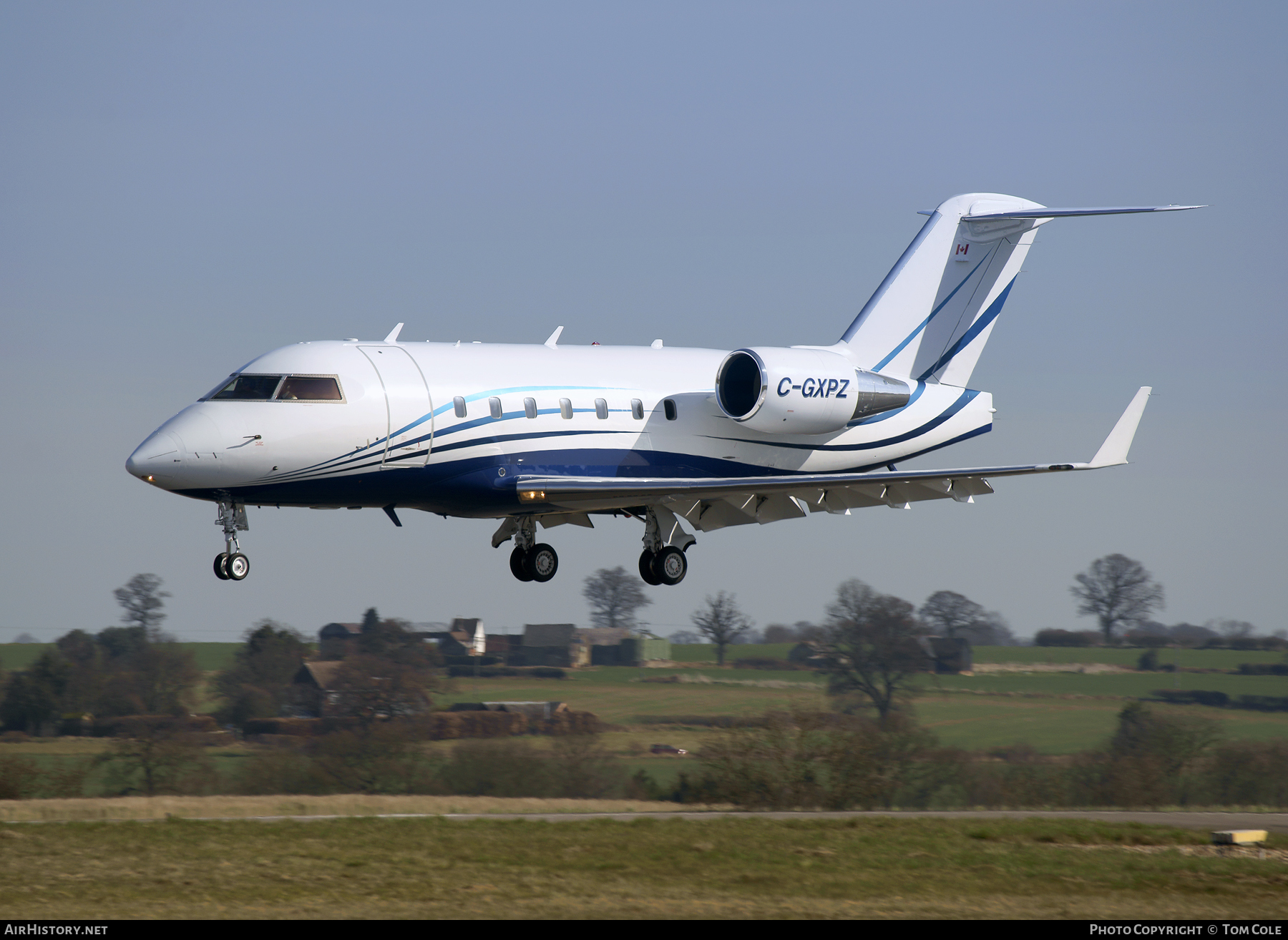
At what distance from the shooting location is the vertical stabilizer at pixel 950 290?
1294 inches

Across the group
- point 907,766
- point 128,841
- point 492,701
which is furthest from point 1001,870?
point 492,701

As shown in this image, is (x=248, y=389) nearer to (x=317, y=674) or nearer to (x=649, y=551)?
(x=649, y=551)

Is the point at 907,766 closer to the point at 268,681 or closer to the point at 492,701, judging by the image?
the point at 492,701

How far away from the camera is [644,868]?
23.0 meters

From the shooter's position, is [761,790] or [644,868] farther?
[761,790]

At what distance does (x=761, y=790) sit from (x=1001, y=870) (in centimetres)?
2369

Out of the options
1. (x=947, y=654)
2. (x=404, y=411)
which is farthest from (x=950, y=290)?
(x=947, y=654)

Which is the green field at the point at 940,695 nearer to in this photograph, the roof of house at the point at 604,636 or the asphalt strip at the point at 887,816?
the roof of house at the point at 604,636

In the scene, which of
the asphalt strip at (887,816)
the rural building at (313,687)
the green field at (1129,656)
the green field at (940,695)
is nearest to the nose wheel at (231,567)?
the asphalt strip at (887,816)

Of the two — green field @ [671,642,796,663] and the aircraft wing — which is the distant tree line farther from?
the aircraft wing

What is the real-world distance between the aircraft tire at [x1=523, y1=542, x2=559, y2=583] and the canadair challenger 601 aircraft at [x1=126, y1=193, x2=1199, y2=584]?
0.03 meters

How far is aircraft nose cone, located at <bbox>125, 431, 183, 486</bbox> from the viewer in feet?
76.3

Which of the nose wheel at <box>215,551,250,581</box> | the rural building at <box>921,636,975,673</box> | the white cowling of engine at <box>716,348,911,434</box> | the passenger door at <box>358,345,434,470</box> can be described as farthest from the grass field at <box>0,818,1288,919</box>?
the rural building at <box>921,636,975,673</box>

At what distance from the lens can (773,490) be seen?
1101 inches
